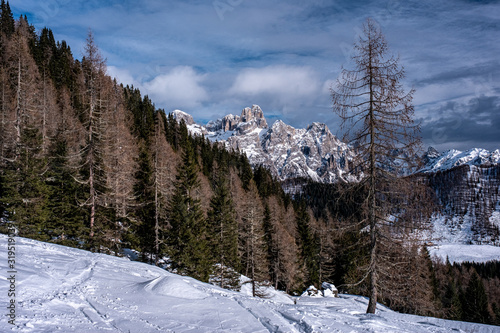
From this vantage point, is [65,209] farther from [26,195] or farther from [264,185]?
[264,185]

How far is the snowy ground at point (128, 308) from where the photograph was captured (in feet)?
20.6

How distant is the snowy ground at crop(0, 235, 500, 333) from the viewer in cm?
627

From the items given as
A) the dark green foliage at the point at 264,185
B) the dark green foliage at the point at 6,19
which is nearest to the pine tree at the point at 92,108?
the dark green foliage at the point at 264,185

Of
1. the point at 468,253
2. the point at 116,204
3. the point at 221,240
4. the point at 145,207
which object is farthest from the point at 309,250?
the point at 468,253

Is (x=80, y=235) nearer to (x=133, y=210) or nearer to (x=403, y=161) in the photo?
(x=133, y=210)

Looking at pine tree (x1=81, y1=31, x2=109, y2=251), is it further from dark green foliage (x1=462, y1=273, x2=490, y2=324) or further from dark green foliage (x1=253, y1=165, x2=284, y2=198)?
dark green foliage (x1=462, y1=273, x2=490, y2=324)

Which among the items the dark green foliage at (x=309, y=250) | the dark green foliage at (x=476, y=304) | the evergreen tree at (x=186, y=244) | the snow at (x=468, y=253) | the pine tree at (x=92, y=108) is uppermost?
the pine tree at (x=92, y=108)

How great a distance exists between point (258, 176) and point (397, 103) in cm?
7021

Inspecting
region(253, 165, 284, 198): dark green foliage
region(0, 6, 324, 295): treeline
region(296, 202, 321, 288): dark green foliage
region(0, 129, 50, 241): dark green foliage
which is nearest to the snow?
region(253, 165, 284, 198): dark green foliage

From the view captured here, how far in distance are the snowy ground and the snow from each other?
15331 centimetres

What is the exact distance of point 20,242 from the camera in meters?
13.0

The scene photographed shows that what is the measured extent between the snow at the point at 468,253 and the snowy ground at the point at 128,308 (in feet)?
503

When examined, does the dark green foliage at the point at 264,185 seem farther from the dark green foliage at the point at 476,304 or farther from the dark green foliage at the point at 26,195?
the dark green foliage at the point at 26,195

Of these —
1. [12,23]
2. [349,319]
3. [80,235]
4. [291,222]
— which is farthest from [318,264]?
[12,23]
